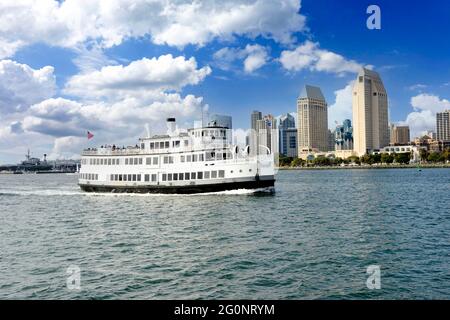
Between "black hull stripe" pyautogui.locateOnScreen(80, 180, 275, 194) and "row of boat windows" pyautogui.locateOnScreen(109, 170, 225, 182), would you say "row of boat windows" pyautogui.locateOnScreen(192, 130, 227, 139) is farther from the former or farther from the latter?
"black hull stripe" pyautogui.locateOnScreen(80, 180, 275, 194)

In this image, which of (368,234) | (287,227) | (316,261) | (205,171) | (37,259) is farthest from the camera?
(205,171)

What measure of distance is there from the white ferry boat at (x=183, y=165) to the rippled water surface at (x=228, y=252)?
982 centimetres

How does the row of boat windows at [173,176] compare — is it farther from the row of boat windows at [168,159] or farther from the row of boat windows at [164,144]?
the row of boat windows at [164,144]

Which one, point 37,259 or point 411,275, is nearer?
point 411,275

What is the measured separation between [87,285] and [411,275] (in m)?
12.8

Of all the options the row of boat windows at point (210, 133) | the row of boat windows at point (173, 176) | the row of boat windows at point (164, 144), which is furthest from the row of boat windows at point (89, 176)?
the row of boat windows at point (210, 133)

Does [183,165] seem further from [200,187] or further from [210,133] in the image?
[210,133]

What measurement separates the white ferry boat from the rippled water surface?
982cm

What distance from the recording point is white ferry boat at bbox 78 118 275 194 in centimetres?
5050

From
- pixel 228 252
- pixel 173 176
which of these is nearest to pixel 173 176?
pixel 173 176

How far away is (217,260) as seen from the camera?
20469 mm

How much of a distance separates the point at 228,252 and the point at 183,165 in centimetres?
3228

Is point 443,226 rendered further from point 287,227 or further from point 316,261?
point 316,261
